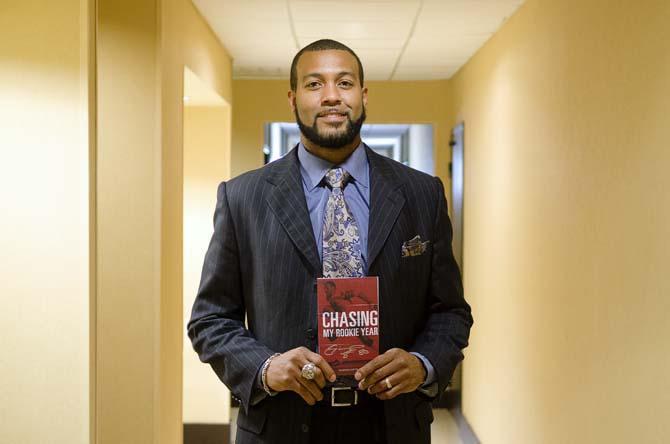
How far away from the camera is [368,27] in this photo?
405 cm

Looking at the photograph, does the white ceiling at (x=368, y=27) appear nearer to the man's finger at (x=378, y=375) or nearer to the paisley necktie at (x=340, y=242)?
the paisley necktie at (x=340, y=242)

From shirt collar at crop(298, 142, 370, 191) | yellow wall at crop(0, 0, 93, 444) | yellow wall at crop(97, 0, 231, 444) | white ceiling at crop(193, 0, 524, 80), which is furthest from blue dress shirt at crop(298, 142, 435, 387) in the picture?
white ceiling at crop(193, 0, 524, 80)

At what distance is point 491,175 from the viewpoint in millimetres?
4281

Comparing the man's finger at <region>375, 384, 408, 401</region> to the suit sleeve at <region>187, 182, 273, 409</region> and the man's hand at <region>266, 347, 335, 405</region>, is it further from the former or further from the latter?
the suit sleeve at <region>187, 182, 273, 409</region>

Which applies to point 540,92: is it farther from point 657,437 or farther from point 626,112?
point 657,437

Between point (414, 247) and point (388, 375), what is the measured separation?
281 millimetres

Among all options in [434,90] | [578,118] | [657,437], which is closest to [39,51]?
[578,118]

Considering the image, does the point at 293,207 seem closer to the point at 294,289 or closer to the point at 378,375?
the point at 294,289

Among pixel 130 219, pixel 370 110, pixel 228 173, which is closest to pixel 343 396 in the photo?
pixel 130 219

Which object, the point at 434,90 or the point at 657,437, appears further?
the point at 434,90

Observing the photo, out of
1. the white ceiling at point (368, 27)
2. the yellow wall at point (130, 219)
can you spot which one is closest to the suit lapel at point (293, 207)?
the yellow wall at point (130, 219)

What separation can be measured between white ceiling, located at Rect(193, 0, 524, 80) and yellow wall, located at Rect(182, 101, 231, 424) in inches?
22.4

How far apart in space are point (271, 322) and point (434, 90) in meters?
4.88
